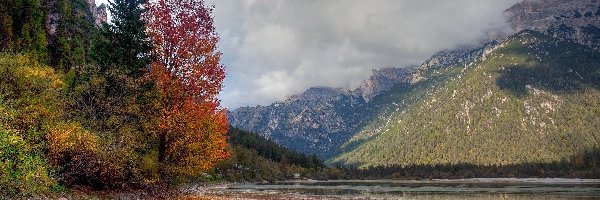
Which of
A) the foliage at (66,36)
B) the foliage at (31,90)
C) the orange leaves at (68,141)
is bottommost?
the orange leaves at (68,141)

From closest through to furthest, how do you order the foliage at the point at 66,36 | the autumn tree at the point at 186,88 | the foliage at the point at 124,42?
the autumn tree at the point at 186,88 → the foliage at the point at 124,42 → the foliage at the point at 66,36

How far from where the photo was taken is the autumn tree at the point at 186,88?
30781mm

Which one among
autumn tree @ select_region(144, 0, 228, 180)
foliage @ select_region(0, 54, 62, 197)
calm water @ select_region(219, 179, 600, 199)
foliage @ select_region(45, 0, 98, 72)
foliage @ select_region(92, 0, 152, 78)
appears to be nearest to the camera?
foliage @ select_region(0, 54, 62, 197)

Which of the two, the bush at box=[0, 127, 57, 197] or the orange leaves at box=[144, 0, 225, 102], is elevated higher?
the orange leaves at box=[144, 0, 225, 102]

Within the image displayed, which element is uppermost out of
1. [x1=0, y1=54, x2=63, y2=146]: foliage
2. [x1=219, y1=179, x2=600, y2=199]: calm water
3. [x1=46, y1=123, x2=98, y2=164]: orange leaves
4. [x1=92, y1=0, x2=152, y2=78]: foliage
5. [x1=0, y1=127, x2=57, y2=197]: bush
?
[x1=92, y1=0, x2=152, y2=78]: foliage

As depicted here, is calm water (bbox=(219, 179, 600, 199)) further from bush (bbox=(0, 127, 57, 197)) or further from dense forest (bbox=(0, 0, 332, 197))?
bush (bbox=(0, 127, 57, 197))

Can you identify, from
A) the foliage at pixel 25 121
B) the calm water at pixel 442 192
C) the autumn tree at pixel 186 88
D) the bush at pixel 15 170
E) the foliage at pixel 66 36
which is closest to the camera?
the bush at pixel 15 170

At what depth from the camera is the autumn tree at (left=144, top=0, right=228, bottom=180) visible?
30.8 meters

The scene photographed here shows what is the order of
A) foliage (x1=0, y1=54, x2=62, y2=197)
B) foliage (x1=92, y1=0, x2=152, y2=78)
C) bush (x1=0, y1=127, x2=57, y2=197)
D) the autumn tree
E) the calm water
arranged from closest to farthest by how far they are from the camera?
bush (x1=0, y1=127, x2=57, y2=197), foliage (x1=0, y1=54, x2=62, y2=197), the autumn tree, foliage (x1=92, y1=0, x2=152, y2=78), the calm water

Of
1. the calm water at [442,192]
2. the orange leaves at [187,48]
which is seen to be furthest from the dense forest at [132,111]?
the calm water at [442,192]

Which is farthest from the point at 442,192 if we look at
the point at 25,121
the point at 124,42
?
the point at 25,121

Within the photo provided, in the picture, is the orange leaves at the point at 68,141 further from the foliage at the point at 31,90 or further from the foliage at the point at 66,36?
the foliage at the point at 66,36

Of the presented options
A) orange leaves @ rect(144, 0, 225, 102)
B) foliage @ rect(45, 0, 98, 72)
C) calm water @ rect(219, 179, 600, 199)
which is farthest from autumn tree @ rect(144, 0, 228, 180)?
foliage @ rect(45, 0, 98, 72)

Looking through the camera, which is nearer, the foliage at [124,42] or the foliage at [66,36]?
the foliage at [124,42]
